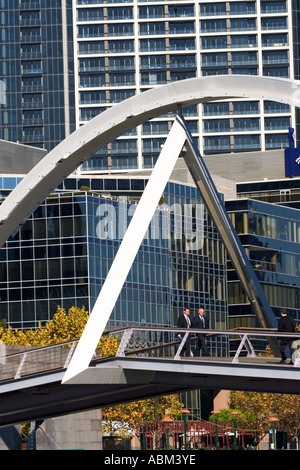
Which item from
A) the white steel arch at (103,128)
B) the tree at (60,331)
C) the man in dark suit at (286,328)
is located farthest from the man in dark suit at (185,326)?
the tree at (60,331)

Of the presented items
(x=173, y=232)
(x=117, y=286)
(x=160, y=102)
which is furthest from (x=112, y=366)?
(x=173, y=232)

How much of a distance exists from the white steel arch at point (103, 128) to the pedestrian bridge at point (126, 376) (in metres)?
5.46

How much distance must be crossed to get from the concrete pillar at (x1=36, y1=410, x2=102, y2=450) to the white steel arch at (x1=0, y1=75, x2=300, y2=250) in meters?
23.2

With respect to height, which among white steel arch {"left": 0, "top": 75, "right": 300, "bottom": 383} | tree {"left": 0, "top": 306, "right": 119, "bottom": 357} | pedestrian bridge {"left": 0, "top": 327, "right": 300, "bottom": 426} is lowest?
pedestrian bridge {"left": 0, "top": 327, "right": 300, "bottom": 426}

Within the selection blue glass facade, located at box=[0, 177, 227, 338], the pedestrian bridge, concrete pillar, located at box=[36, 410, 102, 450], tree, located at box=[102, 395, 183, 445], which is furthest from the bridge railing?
blue glass facade, located at box=[0, 177, 227, 338]

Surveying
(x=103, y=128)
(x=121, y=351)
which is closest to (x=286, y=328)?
(x=121, y=351)

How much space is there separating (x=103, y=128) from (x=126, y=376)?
337 inches

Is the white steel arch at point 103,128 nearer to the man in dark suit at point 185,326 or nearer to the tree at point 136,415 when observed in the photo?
the man in dark suit at point 185,326

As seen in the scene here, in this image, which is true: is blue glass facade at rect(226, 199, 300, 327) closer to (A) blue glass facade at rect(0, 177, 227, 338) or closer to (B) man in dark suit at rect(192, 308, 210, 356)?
(A) blue glass facade at rect(0, 177, 227, 338)

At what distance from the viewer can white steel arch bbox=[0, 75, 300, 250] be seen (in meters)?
45.0

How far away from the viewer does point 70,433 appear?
70375 mm

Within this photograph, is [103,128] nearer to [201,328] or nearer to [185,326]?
[185,326]

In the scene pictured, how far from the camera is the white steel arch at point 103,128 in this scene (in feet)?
148

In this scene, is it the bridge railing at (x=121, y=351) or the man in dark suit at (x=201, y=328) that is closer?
the bridge railing at (x=121, y=351)
